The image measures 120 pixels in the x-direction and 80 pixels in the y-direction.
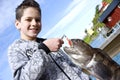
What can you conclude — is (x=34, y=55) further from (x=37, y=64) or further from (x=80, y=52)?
(x=80, y=52)

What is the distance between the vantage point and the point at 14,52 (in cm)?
429

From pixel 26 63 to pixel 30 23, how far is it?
51 centimetres

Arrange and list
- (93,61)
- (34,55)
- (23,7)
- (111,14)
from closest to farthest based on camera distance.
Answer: (93,61)
(34,55)
(23,7)
(111,14)

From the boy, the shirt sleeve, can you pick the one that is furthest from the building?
the shirt sleeve

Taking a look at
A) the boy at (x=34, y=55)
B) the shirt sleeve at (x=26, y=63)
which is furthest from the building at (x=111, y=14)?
the shirt sleeve at (x=26, y=63)

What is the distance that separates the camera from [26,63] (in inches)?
163

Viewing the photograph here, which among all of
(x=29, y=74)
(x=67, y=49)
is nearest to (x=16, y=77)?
(x=29, y=74)

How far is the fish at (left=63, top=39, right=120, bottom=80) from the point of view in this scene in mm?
3926

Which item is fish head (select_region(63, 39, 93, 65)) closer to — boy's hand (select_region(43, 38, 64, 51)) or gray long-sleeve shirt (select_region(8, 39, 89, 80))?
boy's hand (select_region(43, 38, 64, 51))

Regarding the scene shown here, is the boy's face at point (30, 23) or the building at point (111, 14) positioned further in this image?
the building at point (111, 14)

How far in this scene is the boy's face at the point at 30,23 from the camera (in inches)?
174

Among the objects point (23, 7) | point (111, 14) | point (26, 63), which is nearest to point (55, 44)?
point (26, 63)

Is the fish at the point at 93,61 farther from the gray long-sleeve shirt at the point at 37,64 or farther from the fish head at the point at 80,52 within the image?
the gray long-sleeve shirt at the point at 37,64

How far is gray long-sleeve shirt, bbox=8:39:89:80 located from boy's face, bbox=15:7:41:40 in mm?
87
